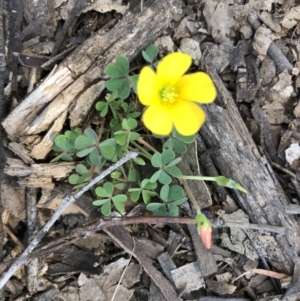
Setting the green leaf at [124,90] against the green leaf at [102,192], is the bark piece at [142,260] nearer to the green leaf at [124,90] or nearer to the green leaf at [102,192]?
the green leaf at [102,192]

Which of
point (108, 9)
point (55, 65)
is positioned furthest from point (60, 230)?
point (108, 9)

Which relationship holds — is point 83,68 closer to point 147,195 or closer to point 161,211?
point 147,195

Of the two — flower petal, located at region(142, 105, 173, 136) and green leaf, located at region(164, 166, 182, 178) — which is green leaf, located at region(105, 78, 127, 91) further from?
green leaf, located at region(164, 166, 182, 178)

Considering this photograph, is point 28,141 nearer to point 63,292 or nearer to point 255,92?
point 63,292

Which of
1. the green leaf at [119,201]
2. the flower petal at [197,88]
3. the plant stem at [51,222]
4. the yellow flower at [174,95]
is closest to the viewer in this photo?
the yellow flower at [174,95]

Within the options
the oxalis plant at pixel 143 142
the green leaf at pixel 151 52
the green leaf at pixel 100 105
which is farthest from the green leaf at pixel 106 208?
the green leaf at pixel 151 52

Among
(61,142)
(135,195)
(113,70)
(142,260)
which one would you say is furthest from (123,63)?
(142,260)
